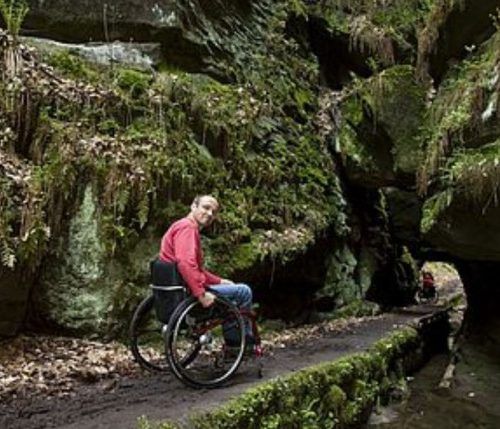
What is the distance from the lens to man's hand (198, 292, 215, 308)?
5.08 meters

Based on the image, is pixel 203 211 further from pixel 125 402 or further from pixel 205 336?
pixel 125 402

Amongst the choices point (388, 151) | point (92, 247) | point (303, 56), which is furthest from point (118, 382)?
point (303, 56)

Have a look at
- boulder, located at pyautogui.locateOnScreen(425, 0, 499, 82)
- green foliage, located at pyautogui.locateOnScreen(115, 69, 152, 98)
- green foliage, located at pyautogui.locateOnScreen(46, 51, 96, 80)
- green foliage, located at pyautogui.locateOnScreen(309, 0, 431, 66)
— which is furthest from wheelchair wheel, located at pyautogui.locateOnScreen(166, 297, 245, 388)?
green foliage, located at pyautogui.locateOnScreen(309, 0, 431, 66)

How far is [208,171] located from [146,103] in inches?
49.4

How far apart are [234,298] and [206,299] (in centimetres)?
46

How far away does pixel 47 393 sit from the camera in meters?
5.08

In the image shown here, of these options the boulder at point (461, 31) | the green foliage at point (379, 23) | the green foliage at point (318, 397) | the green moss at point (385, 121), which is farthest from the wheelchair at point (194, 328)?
the green foliage at point (379, 23)

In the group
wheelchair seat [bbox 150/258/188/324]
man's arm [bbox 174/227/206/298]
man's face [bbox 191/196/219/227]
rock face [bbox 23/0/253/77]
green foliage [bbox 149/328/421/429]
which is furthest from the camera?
rock face [bbox 23/0/253/77]

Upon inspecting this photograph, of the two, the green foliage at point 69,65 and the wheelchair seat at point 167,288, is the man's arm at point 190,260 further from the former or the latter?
the green foliage at point 69,65

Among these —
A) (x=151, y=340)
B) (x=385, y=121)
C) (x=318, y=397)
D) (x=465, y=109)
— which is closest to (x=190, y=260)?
(x=151, y=340)

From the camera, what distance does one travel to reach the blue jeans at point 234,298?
214 inches

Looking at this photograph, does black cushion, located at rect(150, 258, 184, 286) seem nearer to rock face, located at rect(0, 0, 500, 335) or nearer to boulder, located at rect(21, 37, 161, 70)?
rock face, located at rect(0, 0, 500, 335)

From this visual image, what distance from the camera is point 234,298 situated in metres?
5.49

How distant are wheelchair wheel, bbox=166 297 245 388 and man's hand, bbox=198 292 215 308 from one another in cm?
6
